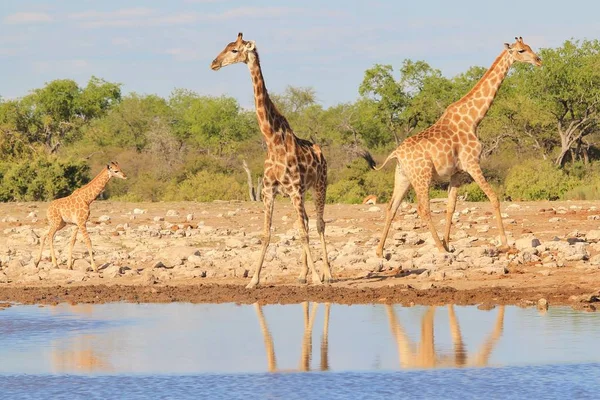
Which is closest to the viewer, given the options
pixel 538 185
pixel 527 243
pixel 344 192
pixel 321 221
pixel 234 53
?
pixel 234 53

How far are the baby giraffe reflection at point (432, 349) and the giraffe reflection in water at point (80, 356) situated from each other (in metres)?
2.46

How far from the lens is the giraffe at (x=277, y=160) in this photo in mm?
13641

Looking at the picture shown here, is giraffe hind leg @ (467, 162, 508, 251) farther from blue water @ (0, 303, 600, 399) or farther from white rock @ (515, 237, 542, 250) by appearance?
blue water @ (0, 303, 600, 399)

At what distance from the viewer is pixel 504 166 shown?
49719mm

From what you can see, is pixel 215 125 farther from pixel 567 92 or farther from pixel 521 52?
pixel 521 52

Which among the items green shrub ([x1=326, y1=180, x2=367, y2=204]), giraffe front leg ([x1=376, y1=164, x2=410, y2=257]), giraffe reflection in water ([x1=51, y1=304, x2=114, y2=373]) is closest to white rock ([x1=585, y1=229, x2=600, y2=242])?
giraffe front leg ([x1=376, y1=164, x2=410, y2=257])

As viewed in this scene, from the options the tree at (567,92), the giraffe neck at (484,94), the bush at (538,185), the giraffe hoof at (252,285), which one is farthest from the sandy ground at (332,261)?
the tree at (567,92)

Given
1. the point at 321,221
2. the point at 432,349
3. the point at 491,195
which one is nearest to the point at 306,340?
the point at 432,349

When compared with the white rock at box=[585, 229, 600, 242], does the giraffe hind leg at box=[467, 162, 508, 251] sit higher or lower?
higher

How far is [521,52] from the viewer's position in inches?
661

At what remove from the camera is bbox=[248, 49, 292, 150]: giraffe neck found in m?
13.8

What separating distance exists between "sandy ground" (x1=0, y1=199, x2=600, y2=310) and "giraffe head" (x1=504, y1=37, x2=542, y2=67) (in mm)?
2642

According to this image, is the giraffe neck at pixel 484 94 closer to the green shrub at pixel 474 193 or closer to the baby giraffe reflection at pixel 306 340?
the baby giraffe reflection at pixel 306 340

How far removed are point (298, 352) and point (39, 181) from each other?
25.1 meters
